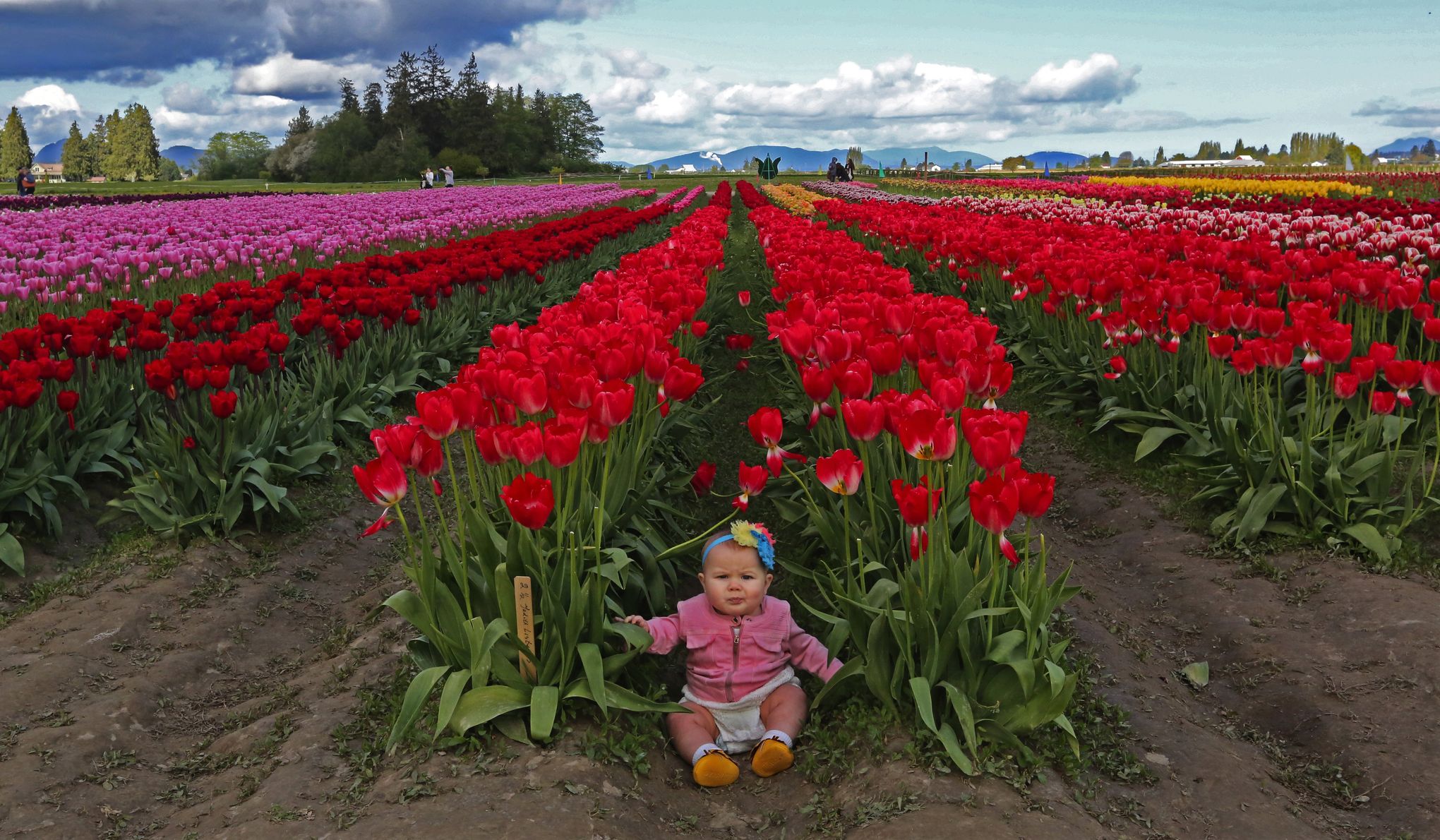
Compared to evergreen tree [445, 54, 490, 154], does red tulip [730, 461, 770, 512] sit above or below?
below

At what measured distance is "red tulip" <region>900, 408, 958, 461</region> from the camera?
3.05 meters

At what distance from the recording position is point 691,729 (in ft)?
11.8

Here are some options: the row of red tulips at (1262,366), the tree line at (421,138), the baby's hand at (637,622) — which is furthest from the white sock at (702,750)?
the tree line at (421,138)

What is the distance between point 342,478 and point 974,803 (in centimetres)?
484

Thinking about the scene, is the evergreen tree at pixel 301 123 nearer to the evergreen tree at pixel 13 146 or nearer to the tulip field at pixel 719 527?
the evergreen tree at pixel 13 146

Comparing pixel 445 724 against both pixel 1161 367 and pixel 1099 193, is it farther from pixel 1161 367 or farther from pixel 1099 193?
pixel 1099 193

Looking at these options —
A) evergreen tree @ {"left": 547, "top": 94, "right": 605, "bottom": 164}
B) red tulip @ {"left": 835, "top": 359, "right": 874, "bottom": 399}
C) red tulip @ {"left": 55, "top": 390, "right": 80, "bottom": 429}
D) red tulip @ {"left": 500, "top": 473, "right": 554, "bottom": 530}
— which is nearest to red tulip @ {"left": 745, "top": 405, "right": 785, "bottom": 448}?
red tulip @ {"left": 835, "top": 359, "right": 874, "bottom": 399}

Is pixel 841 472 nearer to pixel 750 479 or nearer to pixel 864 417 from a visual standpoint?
pixel 864 417

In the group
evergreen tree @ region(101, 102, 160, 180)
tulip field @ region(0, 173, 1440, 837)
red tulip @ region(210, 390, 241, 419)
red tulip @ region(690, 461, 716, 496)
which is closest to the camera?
tulip field @ region(0, 173, 1440, 837)

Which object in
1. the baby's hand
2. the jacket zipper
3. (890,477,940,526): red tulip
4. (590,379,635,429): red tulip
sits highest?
(590,379,635,429): red tulip

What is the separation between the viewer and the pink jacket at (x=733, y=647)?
3764 mm

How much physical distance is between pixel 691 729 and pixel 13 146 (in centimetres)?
13759

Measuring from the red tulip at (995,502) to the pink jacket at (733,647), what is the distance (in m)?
1.14

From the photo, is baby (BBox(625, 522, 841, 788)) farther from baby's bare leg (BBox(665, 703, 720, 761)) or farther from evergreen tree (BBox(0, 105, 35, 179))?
evergreen tree (BBox(0, 105, 35, 179))
